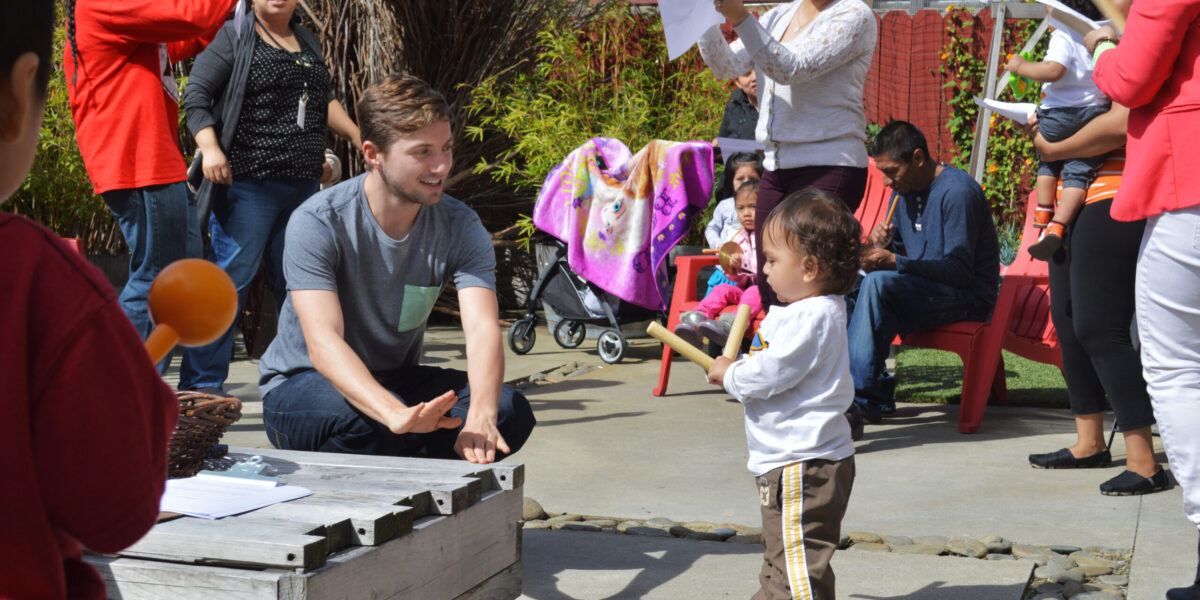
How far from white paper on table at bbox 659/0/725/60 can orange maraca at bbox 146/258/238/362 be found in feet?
9.06

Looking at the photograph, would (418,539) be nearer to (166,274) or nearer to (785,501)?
(785,501)

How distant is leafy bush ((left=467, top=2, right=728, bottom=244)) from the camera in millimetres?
7461

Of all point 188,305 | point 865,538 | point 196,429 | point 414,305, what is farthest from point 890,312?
point 188,305

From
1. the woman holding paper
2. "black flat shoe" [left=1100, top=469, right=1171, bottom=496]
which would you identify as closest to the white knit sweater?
the woman holding paper

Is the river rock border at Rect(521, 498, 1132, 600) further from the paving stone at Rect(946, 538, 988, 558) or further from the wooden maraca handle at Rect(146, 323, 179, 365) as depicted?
the wooden maraca handle at Rect(146, 323, 179, 365)

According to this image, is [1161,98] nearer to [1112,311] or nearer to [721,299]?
[1112,311]

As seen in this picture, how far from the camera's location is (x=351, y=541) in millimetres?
2141

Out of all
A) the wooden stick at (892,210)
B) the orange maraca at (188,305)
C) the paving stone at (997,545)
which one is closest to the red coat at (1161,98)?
the paving stone at (997,545)

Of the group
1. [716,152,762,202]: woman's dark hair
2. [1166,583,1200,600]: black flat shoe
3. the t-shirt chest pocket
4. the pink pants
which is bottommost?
[1166,583,1200,600]: black flat shoe

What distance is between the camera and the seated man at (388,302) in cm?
286

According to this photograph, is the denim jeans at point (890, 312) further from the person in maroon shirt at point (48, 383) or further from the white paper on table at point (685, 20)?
the person in maroon shirt at point (48, 383)

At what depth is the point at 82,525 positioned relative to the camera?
0.92 meters

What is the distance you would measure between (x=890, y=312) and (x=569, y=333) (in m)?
2.73

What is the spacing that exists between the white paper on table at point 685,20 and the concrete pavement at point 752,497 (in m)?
1.47
